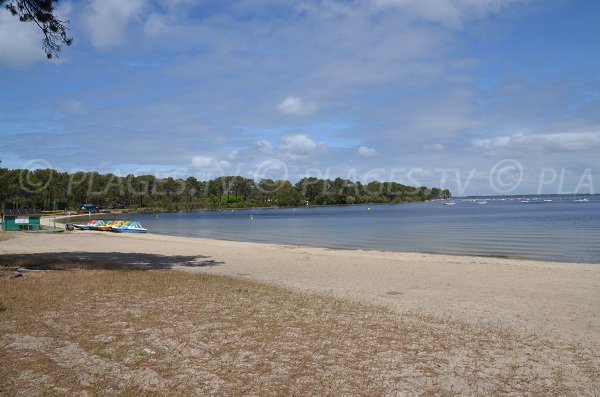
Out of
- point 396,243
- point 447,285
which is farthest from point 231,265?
point 396,243

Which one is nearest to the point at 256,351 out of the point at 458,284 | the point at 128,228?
the point at 458,284

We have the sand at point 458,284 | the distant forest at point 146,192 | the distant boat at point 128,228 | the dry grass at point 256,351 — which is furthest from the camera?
the distant forest at point 146,192

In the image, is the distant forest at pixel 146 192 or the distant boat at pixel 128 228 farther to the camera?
the distant forest at pixel 146 192

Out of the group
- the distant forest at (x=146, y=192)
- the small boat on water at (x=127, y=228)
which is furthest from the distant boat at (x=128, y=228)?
the distant forest at (x=146, y=192)

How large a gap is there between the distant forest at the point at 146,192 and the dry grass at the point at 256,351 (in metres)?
95.0

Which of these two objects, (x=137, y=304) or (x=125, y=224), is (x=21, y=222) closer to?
(x=125, y=224)

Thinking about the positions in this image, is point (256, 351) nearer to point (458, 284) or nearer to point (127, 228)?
point (458, 284)

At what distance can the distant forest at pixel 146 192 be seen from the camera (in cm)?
10662

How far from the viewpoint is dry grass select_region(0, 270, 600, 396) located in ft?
17.3

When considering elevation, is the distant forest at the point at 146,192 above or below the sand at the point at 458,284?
above

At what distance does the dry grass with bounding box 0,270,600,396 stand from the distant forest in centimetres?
9495

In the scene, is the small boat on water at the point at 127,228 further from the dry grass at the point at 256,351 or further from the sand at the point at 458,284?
the dry grass at the point at 256,351

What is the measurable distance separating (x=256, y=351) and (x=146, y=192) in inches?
5988

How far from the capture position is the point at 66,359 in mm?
5754
